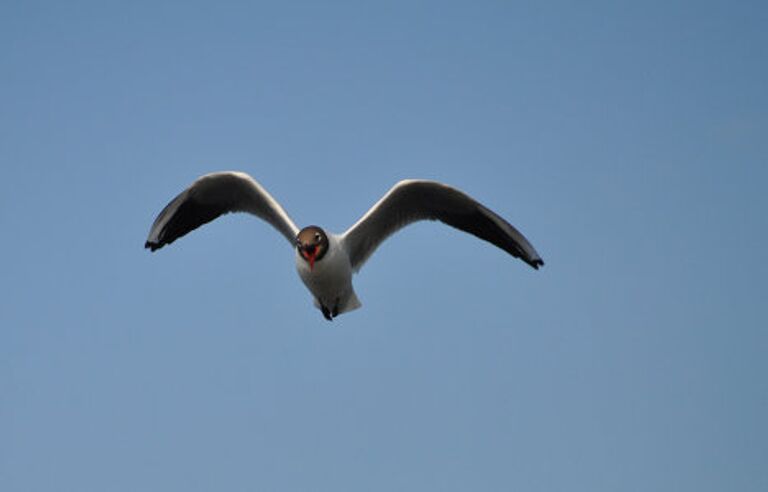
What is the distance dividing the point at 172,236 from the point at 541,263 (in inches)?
208

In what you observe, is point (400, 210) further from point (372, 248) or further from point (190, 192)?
point (190, 192)

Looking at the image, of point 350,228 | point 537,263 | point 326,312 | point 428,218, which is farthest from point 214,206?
point 537,263

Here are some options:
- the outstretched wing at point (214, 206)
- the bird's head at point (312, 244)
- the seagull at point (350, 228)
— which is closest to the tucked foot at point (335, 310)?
the seagull at point (350, 228)

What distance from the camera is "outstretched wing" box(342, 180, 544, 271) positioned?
1470cm

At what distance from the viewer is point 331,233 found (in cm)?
1476

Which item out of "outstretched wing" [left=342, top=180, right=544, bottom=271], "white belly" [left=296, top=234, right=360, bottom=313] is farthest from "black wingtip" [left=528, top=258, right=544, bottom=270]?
"white belly" [left=296, top=234, right=360, bottom=313]

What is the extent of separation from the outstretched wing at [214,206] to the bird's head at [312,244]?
851 mm

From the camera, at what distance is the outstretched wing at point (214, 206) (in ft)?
49.2

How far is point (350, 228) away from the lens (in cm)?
1488

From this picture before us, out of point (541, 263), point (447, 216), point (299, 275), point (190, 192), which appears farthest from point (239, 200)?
point (541, 263)

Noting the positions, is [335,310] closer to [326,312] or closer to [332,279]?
[326,312]

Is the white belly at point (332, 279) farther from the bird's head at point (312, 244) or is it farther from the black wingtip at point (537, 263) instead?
the black wingtip at point (537, 263)

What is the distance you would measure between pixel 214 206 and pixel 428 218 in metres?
3.14

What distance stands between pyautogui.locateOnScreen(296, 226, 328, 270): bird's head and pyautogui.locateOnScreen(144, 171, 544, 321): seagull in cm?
20
